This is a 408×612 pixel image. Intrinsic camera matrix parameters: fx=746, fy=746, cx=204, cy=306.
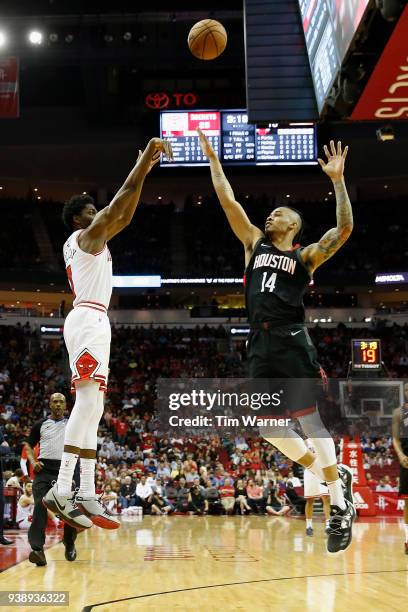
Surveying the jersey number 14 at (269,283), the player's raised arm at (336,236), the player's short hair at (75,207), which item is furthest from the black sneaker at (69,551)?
the player's raised arm at (336,236)

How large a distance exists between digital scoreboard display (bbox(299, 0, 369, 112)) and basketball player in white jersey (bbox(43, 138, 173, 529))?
5169 millimetres

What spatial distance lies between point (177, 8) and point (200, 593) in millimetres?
20368

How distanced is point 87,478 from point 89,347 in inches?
31.3

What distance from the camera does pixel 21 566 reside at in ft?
30.3

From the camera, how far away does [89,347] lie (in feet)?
14.9

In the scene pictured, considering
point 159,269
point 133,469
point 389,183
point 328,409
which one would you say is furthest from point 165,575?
point 389,183

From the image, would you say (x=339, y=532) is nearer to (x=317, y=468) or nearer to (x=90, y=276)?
(x=317, y=468)

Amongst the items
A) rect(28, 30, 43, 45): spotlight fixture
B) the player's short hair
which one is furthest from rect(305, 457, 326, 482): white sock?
rect(28, 30, 43, 45): spotlight fixture

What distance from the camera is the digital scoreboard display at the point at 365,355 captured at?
21.3 m

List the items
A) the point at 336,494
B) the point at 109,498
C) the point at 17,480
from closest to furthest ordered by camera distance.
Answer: the point at 336,494
the point at 17,480
the point at 109,498

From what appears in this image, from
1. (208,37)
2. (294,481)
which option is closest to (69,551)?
(208,37)

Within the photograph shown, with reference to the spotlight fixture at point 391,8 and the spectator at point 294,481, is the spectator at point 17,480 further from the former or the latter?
the spotlight fixture at point 391,8

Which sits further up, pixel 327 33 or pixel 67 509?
pixel 327 33

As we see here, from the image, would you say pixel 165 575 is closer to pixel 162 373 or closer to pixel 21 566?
pixel 21 566
